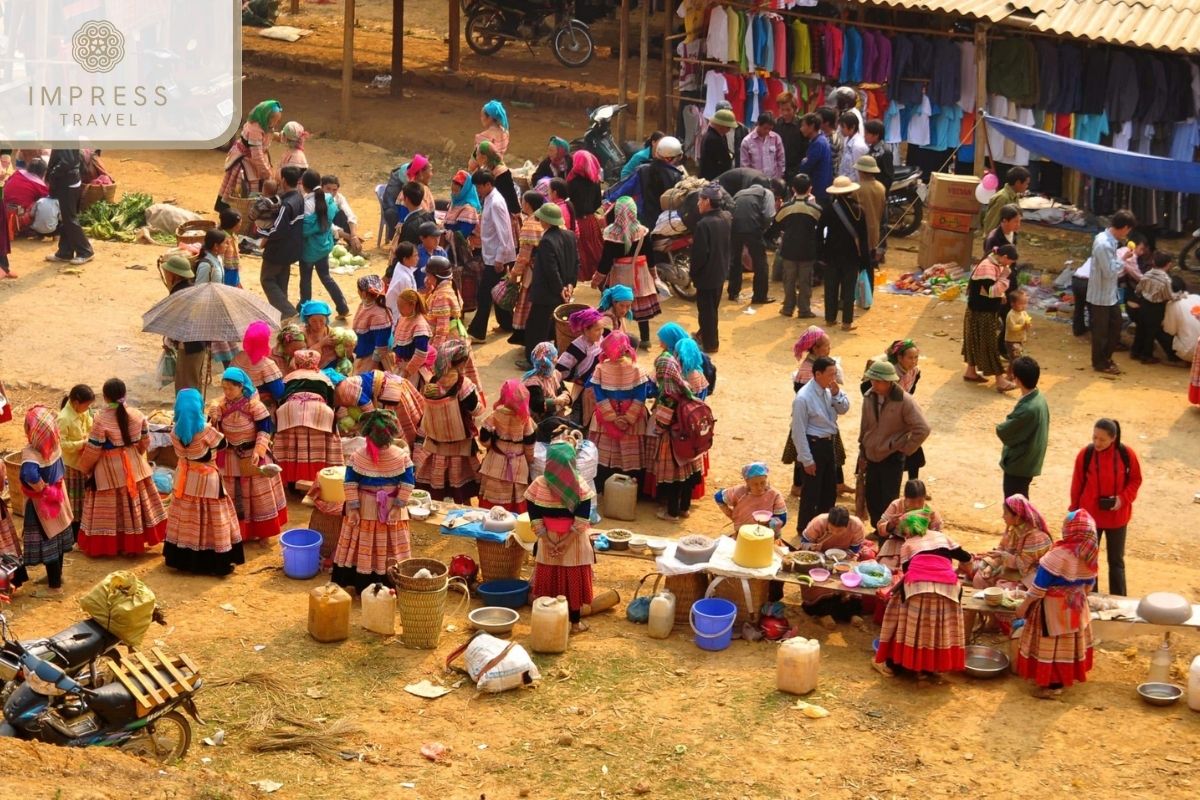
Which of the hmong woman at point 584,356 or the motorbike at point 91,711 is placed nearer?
the motorbike at point 91,711

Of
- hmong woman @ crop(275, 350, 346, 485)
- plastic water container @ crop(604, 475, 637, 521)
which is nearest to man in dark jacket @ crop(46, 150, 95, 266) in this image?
hmong woman @ crop(275, 350, 346, 485)

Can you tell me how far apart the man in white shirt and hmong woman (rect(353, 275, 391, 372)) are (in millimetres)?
2136

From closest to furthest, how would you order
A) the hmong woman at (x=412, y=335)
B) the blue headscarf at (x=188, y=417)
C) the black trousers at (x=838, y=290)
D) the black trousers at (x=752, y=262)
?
1. the blue headscarf at (x=188, y=417)
2. the hmong woman at (x=412, y=335)
3. the black trousers at (x=838, y=290)
4. the black trousers at (x=752, y=262)

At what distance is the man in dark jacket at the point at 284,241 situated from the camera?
15.1 m

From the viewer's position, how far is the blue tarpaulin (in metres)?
15.8

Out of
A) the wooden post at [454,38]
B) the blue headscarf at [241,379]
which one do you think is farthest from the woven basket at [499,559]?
the wooden post at [454,38]

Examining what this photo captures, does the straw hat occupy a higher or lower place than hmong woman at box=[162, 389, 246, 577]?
higher

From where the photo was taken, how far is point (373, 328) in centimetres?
1312

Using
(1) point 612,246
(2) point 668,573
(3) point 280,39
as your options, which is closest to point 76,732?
(2) point 668,573

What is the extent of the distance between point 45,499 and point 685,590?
3946mm

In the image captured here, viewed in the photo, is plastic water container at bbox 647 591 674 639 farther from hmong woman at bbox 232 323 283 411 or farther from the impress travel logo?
the impress travel logo

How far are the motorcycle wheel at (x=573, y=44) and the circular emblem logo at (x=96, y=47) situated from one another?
7205mm

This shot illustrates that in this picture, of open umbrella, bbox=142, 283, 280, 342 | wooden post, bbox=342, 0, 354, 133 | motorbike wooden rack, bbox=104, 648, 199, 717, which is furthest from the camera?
wooden post, bbox=342, 0, 354, 133

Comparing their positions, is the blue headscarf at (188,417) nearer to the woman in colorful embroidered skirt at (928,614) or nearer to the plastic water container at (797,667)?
the plastic water container at (797,667)
